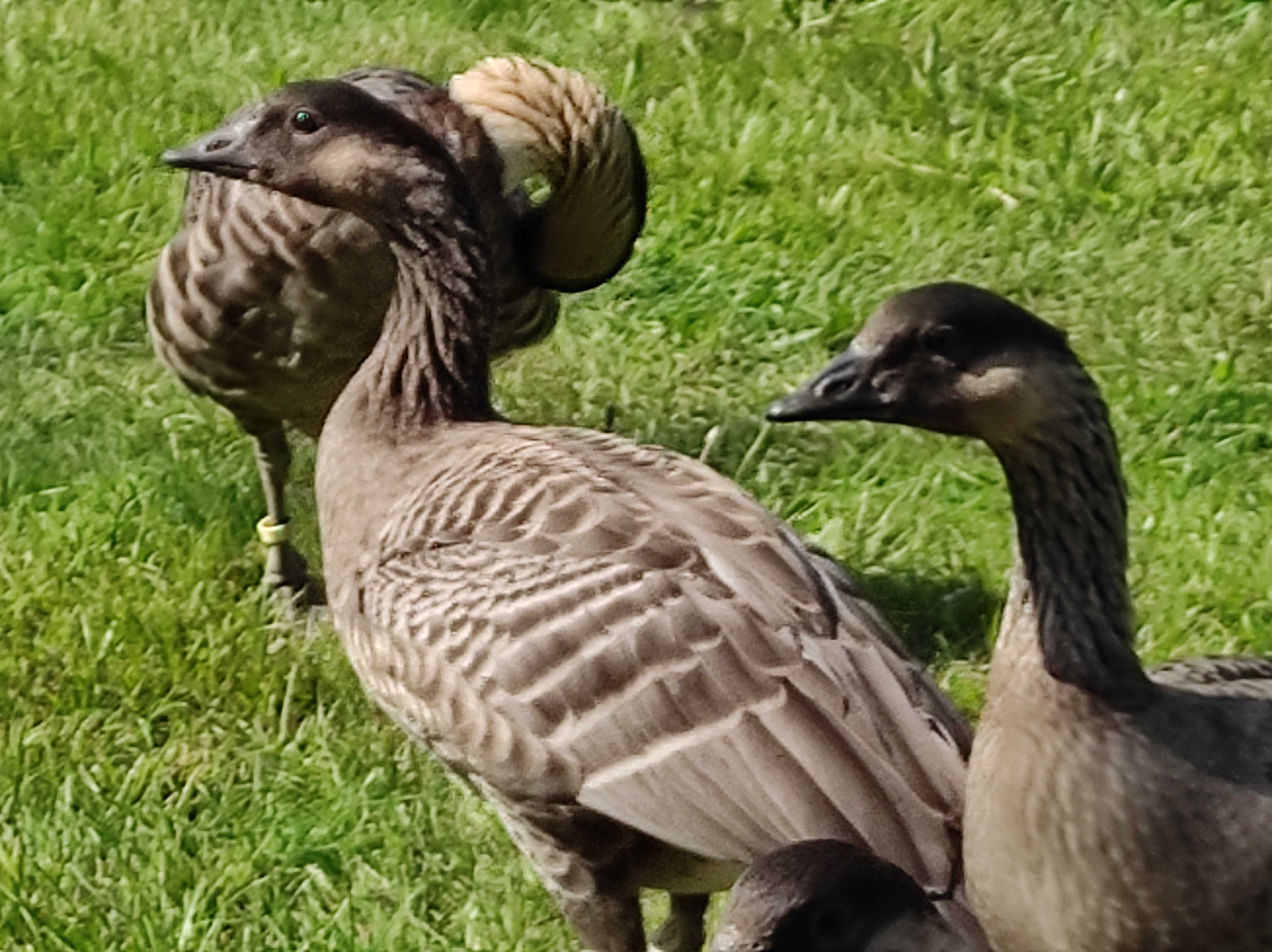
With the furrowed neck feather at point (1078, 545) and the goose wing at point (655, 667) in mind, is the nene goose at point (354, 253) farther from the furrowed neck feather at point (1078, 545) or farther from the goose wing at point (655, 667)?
the furrowed neck feather at point (1078, 545)

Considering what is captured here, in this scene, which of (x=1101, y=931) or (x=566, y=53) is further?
(x=566, y=53)

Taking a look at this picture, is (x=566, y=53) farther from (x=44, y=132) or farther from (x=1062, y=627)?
(x=1062, y=627)

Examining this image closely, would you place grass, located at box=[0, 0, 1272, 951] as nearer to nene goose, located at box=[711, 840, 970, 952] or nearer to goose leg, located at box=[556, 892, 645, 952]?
goose leg, located at box=[556, 892, 645, 952]

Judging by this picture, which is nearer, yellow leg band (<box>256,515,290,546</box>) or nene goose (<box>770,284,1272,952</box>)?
nene goose (<box>770,284,1272,952</box>)

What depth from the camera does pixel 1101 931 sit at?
3.02 metres

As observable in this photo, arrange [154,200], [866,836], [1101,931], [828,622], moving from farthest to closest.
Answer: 1. [154,200]
2. [828,622]
3. [866,836]
4. [1101,931]

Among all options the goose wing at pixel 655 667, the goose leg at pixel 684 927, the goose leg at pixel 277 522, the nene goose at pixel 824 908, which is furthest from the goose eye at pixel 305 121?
the nene goose at pixel 824 908

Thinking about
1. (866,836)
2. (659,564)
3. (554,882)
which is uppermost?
(659,564)

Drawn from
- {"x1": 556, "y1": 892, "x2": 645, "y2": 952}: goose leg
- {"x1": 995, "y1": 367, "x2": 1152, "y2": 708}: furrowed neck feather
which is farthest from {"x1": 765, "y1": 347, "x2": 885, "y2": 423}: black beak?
{"x1": 556, "y1": 892, "x2": 645, "y2": 952}: goose leg

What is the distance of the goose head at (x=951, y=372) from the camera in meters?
2.90

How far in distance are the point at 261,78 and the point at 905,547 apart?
314 cm

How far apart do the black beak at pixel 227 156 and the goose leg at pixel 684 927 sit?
1.52 meters

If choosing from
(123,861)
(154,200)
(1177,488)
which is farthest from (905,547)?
(154,200)

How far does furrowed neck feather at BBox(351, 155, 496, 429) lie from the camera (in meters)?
4.04
